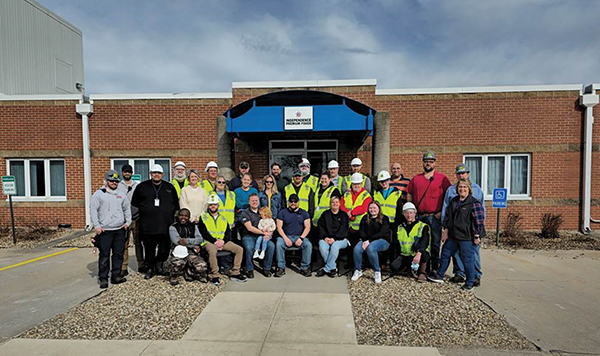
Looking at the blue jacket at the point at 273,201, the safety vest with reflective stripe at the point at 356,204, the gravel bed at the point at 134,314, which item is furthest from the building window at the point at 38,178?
the safety vest with reflective stripe at the point at 356,204

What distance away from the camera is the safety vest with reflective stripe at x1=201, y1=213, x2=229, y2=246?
586cm

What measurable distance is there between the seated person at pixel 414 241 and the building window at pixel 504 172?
6212 mm

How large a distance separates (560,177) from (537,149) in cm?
108

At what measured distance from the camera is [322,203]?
6.36 m

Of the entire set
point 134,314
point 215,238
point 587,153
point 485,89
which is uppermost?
point 485,89

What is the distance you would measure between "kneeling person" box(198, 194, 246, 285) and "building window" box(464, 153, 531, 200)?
811 centimetres

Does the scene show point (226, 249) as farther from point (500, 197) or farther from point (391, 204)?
point (500, 197)

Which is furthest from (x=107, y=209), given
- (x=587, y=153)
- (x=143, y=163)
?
(x=587, y=153)

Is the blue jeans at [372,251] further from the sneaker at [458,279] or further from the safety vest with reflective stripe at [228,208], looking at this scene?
the safety vest with reflective stripe at [228,208]

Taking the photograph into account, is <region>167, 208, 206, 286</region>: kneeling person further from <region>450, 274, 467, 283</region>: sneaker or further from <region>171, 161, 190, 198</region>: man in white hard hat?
<region>450, 274, 467, 283</region>: sneaker

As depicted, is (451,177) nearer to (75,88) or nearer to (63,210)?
(63,210)

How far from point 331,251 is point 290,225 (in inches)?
33.1

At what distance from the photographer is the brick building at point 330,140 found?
10.5 metres

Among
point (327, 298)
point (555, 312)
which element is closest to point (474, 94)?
point (555, 312)
